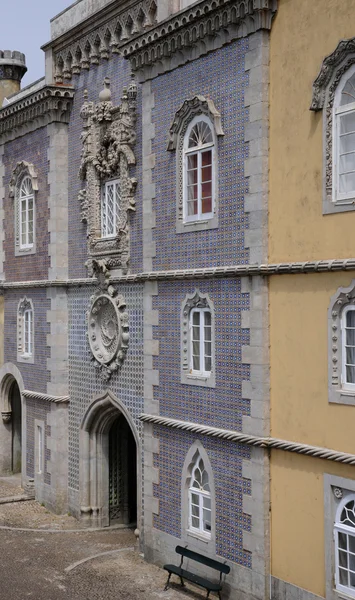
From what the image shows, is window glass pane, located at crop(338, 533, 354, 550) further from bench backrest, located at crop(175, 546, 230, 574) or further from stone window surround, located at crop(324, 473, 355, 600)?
bench backrest, located at crop(175, 546, 230, 574)

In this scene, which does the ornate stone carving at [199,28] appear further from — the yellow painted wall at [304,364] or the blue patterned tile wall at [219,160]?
the yellow painted wall at [304,364]

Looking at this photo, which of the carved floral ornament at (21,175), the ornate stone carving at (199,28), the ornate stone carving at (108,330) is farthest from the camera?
the carved floral ornament at (21,175)

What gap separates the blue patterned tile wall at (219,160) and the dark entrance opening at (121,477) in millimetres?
4879

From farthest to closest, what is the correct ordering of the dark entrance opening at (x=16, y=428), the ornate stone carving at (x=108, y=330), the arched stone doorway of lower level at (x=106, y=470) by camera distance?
the dark entrance opening at (x=16, y=428)
the arched stone doorway of lower level at (x=106, y=470)
the ornate stone carving at (x=108, y=330)

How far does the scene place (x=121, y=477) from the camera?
18016 mm

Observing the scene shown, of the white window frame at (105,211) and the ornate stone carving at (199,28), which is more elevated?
the ornate stone carving at (199,28)

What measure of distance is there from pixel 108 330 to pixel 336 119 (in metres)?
7.47

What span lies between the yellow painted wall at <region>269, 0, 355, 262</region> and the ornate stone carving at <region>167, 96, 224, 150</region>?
1225mm

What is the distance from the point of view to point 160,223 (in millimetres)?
14672

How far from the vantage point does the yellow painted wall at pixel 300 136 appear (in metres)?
11.0

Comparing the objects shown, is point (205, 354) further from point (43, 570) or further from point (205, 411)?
point (43, 570)

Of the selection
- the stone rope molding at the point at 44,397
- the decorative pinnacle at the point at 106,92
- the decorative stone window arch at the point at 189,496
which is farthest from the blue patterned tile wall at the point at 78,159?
the decorative stone window arch at the point at 189,496

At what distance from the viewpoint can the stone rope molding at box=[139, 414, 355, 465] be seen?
10.9m

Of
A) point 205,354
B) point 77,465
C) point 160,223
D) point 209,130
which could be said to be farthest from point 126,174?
point 77,465
